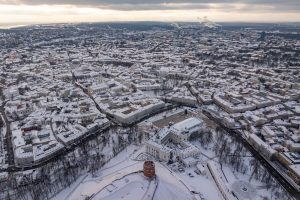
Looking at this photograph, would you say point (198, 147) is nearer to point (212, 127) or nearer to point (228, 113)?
point (212, 127)

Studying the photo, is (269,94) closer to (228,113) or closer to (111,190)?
(228,113)

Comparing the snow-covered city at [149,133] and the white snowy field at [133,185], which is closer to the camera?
the white snowy field at [133,185]

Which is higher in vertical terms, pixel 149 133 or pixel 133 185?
pixel 133 185

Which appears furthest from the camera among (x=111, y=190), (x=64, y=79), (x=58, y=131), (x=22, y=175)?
(x=64, y=79)

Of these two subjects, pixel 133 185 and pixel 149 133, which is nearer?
pixel 133 185

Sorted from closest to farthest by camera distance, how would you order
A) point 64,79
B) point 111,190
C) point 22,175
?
point 111,190 < point 22,175 < point 64,79

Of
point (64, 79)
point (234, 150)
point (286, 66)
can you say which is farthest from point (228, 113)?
point (286, 66)

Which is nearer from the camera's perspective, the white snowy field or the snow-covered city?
the white snowy field

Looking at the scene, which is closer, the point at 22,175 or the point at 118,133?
the point at 22,175
